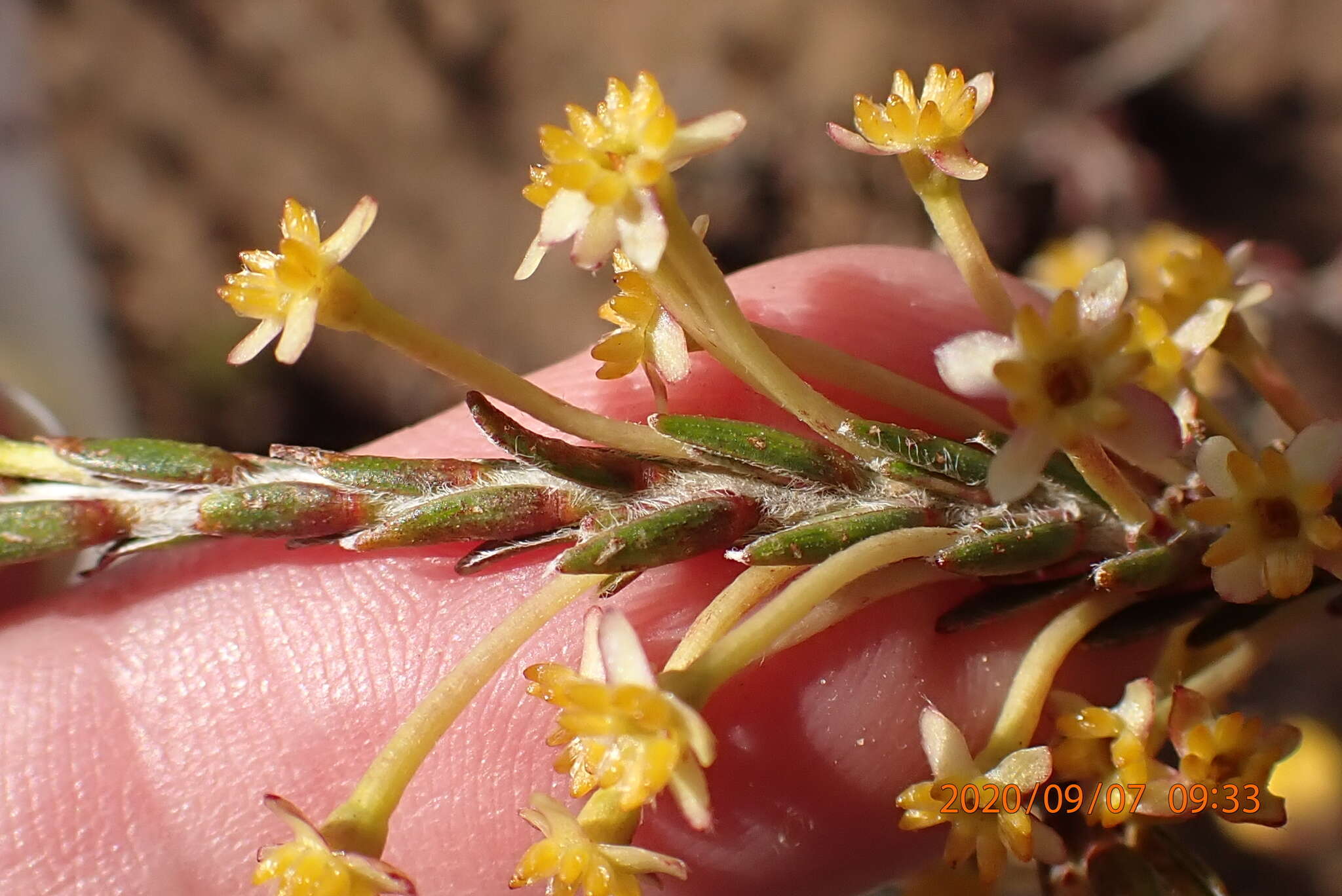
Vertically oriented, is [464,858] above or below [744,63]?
below

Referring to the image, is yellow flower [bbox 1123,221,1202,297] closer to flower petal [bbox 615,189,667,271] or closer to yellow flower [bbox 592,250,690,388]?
yellow flower [bbox 592,250,690,388]

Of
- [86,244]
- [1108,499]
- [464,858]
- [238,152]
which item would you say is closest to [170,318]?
[86,244]

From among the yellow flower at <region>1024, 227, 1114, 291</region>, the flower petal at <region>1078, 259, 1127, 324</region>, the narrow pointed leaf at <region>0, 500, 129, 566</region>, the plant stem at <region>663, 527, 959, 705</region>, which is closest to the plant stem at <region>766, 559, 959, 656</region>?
the plant stem at <region>663, 527, 959, 705</region>

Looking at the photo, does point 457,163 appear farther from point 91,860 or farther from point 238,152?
point 91,860

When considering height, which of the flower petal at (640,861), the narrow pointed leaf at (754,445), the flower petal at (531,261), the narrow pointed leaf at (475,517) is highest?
the flower petal at (531,261)

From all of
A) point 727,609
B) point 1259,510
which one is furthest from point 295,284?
point 1259,510

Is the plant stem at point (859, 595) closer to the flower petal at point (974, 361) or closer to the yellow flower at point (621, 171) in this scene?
the flower petal at point (974, 361)

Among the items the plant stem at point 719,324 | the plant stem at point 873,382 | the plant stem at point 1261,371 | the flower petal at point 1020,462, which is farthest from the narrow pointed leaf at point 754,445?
the plant stem at point 1261,371
